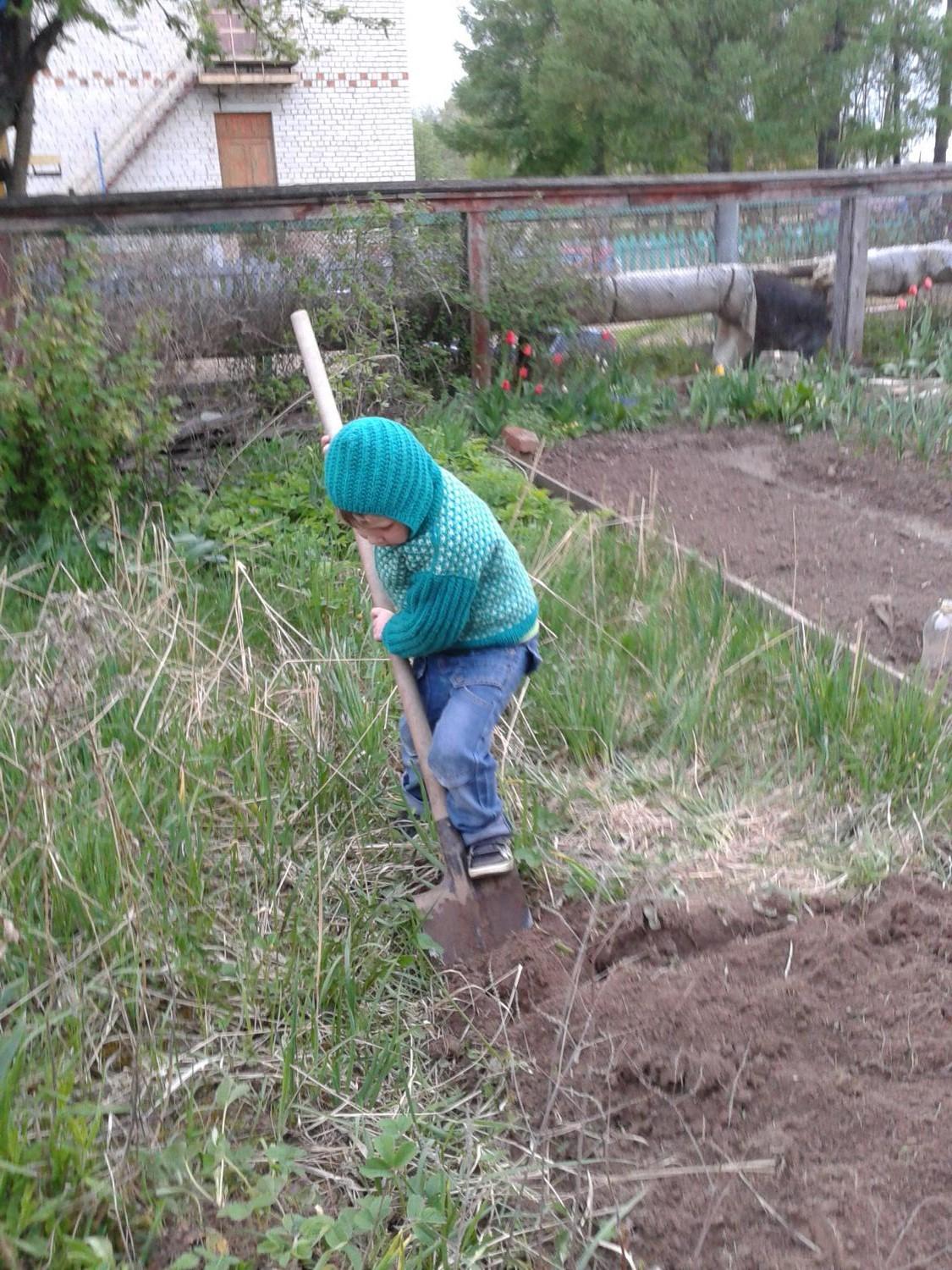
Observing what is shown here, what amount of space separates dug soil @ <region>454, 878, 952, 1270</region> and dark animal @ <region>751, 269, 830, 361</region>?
6.56m

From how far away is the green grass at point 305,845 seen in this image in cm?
194

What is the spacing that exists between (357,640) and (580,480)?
2550 millimetres

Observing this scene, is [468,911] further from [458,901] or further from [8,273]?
[8,273]

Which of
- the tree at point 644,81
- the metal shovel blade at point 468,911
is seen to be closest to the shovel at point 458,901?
the metal shovel blade at point 468,911

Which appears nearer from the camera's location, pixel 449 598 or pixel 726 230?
pixel 449 598

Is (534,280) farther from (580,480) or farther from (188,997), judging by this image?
→ (188,997)

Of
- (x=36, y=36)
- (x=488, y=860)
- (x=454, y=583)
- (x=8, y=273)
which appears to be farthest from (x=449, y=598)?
(x=36, y=36)

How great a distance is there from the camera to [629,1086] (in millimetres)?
2238

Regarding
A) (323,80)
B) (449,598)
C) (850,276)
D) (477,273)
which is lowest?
(449,598)

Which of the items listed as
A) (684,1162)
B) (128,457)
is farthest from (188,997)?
(128,457)

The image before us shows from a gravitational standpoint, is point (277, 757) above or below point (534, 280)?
below

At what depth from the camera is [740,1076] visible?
7.16 feet

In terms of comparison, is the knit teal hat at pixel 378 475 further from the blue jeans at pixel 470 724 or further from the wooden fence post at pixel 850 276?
the wooden fence post at pixel 850 276

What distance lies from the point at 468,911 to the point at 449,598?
750 mm
